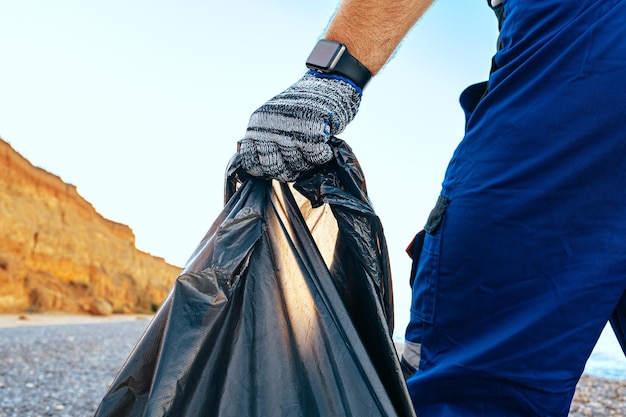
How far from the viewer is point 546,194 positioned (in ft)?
2.58

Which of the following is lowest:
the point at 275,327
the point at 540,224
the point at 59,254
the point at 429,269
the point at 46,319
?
the point at 46,319

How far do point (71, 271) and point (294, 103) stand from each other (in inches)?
832

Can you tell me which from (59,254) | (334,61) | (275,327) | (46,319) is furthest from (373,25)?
(59,254)

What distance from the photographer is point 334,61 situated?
3.23ft

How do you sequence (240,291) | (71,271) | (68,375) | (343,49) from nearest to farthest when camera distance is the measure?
1. (240,291)
2. (343,49)
3. (68,375)
4. (71,271)

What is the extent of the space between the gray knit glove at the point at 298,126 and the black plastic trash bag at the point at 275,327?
6cm

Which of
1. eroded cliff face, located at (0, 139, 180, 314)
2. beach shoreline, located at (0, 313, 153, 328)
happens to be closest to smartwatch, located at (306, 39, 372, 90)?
beach shoreline, located at (0, 313, 153, 328)

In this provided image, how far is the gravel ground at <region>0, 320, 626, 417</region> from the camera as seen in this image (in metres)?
3.58

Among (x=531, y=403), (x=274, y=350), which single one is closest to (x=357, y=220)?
(x=274, y=350)

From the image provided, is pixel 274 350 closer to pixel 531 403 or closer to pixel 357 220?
pixel 357 220

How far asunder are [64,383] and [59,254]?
665 inches

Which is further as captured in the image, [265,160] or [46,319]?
[46,319]

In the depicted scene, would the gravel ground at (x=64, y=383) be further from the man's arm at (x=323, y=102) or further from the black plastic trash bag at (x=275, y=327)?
the man's arm at (x=323, y=102)

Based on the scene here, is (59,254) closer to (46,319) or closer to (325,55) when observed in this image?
(46,319)
